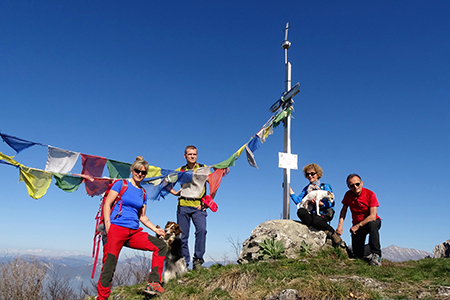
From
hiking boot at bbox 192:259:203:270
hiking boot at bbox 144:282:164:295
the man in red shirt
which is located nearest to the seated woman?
the man in red shirt

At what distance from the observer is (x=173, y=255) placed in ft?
19.1

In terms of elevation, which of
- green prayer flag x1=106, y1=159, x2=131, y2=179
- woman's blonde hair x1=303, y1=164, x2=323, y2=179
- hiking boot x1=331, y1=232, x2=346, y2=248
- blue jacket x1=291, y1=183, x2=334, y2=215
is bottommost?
hiking boot x1=331, y1=232, x2=346, y2=248

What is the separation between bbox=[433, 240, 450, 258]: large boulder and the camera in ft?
29.1

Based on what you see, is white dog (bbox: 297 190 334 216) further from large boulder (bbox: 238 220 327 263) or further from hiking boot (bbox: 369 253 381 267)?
hiking boot (bbox: 369 253 381 267)

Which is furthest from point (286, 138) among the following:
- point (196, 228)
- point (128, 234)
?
point (128, 234)

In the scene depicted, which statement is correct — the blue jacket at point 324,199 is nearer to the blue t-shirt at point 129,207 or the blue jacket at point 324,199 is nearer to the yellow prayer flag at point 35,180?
the blue t-shirt at point 129,207

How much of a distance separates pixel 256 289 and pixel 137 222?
6.41ft

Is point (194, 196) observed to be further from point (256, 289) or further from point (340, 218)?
point (340, 218)

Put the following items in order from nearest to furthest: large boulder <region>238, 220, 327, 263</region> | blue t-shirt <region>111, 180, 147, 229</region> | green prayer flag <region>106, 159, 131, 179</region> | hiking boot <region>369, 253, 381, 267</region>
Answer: blue t-shirt <region>111, 180, 147, 229</region> → hiking boot <region>369, 253, 381, 267</region> → large boulder <region>238, 220, 327, 263</region> → green prayer flag <region>106, 159, 131, 179</region>

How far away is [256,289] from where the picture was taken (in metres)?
4.51

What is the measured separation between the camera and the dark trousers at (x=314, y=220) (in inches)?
275

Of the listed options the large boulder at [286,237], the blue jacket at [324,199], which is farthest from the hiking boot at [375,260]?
the blue jacket at [324,199]

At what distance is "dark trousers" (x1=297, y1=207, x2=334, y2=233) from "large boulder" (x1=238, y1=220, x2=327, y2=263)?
0.11m

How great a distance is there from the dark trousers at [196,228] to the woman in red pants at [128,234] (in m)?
1.30
